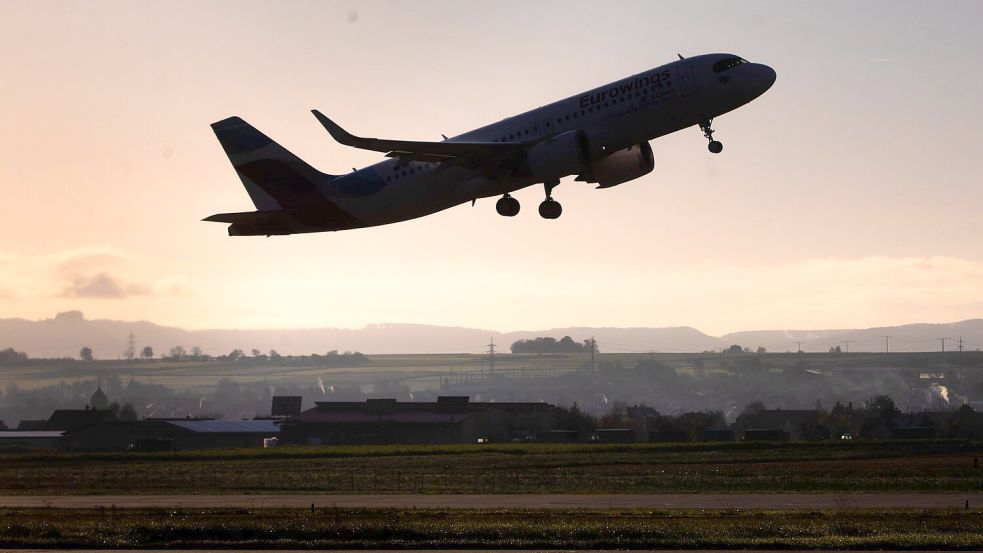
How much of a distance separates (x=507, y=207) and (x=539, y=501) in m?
Answer: 15.5

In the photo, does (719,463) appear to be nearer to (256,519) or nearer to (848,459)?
(848,459)

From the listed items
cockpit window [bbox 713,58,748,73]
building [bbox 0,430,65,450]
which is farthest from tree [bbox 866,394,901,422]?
cockpit window [bbox 713,58,748,73]

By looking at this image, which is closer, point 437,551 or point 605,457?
point 437,551

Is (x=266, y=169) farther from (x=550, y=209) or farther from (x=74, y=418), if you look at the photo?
(x=74, y=418)

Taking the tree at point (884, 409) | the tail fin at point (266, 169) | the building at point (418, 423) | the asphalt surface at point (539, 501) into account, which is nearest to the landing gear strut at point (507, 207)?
the tail fin at point (266, 169)

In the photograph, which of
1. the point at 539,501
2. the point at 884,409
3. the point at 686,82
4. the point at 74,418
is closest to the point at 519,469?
the point at 539,501

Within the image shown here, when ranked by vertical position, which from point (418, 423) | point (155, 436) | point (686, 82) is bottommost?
point (155, 436)

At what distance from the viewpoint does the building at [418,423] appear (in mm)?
149500

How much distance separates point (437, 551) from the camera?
137 feet

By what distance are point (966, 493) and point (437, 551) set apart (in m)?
38.3

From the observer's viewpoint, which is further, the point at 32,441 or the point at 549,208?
the point at 32,441

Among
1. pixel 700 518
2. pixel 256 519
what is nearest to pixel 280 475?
pixel 256 519

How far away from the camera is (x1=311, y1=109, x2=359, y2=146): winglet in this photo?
5497 centimetres

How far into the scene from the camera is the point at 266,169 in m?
68.0
